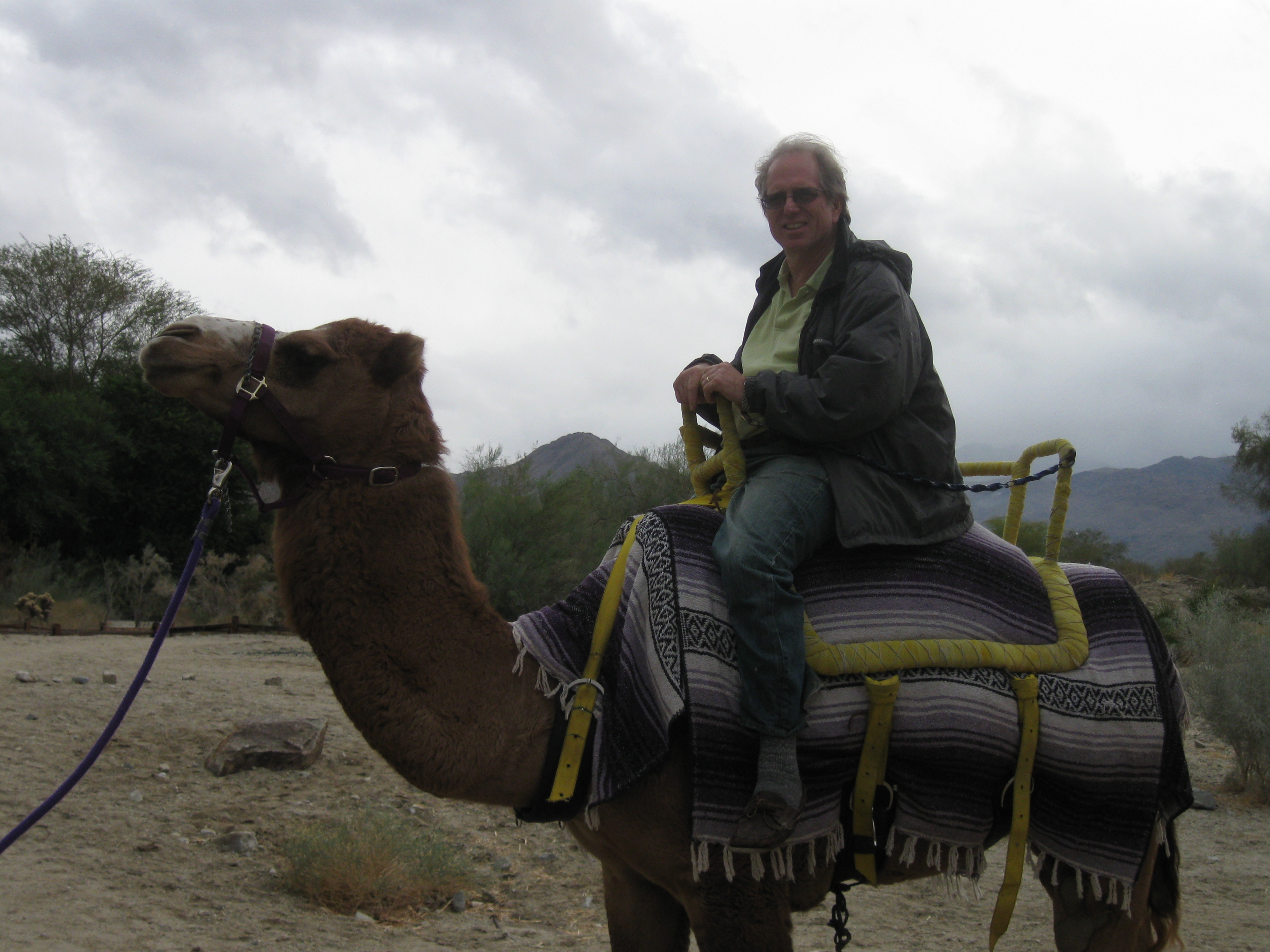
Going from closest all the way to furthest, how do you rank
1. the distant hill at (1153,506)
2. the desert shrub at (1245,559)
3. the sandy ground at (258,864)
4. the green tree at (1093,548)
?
1. the sandy ground at (258,864)
2. the desert shrub at (1245,559)
3. the green tree at (1093,548)
4. the distant hill at (1153,506)

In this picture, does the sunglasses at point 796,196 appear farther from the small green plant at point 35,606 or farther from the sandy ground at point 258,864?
the small green plant at point 35,606

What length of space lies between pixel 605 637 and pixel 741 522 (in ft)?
1.70

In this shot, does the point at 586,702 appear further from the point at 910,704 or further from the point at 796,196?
the point at 796,196

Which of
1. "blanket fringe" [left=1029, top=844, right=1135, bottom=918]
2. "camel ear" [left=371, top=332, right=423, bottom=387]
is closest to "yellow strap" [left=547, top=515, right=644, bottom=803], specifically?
"camel ear" [left=371, top=332, right=423, bottom=387]

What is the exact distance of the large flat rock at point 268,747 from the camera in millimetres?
7074

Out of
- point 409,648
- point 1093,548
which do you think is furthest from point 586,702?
point 1093,548

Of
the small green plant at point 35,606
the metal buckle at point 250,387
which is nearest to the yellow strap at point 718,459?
the metal buckle at point 250,387

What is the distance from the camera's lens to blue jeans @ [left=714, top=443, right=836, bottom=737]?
8.68 feet

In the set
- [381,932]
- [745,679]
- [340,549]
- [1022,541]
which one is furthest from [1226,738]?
[1022,541]

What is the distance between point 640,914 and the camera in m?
3.11

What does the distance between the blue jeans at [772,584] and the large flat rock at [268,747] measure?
5530 millimetres

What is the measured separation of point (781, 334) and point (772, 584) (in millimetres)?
951

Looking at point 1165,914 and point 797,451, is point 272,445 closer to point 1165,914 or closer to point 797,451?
point 797,451

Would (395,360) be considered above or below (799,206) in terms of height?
below
